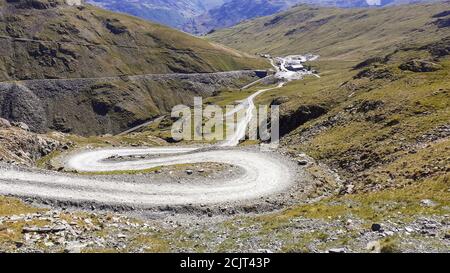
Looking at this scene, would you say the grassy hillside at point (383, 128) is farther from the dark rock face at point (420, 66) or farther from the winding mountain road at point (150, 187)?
the winding mountain road at point (150, 187)

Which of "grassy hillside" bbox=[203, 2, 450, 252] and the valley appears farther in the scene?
"grassy hillside" bbox=[203, 2, 450, 252]

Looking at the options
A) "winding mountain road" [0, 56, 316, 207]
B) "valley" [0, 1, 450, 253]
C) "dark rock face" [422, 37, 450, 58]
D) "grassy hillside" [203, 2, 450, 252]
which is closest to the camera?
"valley" [0, 1, 450, 253]

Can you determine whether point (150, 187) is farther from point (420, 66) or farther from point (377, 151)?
point (420, 66)

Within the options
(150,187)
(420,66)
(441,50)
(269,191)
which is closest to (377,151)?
(269,191)

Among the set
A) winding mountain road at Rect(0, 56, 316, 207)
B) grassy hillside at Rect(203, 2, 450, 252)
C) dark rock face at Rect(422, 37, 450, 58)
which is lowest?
winding mountain road at Rect(0, 56, 316, 207)

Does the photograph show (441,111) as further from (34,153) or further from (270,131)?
A: (34,153)

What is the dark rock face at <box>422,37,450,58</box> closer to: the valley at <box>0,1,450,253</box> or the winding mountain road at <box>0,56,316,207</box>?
the valley at <box>0,1,450,253</box>

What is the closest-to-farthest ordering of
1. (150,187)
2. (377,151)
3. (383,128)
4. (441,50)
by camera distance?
(150,187) → (377,151) → (383,128) → (441,50)

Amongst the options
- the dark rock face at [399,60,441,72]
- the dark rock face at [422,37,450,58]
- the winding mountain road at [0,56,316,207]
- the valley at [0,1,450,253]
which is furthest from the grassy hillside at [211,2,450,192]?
the dark rock face at [422,37,450,58]

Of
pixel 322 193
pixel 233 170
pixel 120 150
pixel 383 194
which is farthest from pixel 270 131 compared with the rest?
pixel 383 194

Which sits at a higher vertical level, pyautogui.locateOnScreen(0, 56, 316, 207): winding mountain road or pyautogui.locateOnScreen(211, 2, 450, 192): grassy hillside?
pyautogui.locateOnScreen(211, 2, 450, 192): grassy hillside

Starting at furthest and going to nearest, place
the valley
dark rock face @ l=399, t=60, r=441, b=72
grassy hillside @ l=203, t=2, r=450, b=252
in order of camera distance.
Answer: dark rock face @ l=399, t=60, r=441, b=72
grassy hillside @ l=203, t=2, r=450, b=252
the valley
